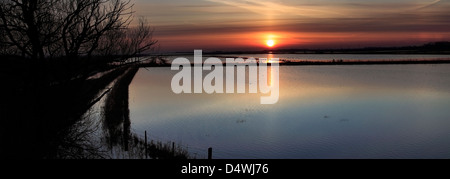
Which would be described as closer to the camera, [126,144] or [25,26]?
[25,26]

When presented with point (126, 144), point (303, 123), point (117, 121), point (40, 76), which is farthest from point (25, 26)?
point (303, 123)

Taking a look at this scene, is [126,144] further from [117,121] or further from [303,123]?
[303,123]

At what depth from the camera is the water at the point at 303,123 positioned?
1798cm

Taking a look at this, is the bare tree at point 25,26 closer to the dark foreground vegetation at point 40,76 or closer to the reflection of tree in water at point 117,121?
the dark foreground vegetation at point 40,76

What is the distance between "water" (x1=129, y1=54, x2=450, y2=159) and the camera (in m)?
18.0

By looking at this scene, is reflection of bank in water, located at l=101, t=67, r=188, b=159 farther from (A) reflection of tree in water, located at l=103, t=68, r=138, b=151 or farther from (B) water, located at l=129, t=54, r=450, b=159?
(B) water, located at l=129, t=54, r=450, b=159

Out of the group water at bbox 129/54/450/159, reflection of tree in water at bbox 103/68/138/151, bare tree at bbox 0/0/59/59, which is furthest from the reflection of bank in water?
bare tree at bbox 0/0/59/59

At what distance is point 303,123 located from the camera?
24.0 meters

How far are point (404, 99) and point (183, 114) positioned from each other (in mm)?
19572

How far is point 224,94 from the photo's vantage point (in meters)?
39.3

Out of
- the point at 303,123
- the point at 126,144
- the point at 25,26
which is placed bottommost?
the point at 126,144

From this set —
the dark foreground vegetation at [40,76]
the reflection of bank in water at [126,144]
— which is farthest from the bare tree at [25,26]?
the reflection of bank in water at [126,144]

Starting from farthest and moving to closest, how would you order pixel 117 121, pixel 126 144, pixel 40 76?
pixel 117 121 → pixel 126 144 → pixel 40 76

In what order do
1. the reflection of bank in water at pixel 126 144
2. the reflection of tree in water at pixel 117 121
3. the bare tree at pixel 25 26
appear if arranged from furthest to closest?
the reflection of tree in water at pixel 117 121 → the reflection of bank in water at pixel 126 144 → the bare tree at pixel 25 26
